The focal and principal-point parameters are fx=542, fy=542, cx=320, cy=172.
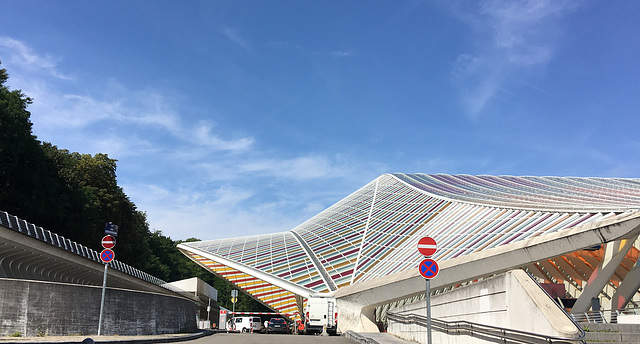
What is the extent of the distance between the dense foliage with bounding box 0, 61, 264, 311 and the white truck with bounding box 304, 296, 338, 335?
19.8 meters

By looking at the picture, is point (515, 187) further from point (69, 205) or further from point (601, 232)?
point (69, 205)

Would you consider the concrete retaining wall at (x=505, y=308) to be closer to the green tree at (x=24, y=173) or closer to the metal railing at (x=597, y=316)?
the metal railing at (x=597, y=316)

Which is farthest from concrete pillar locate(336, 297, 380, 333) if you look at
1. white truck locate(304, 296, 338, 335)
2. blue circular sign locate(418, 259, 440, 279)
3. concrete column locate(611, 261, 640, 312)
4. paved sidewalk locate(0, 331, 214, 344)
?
blue circular sign locate(418, 259, 440, 279)

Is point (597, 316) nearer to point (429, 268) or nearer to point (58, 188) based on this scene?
point (429, 268)

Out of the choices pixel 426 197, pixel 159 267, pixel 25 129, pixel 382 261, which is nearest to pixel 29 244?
pixel 25 129

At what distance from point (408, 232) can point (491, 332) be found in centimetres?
2800

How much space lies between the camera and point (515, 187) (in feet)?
153

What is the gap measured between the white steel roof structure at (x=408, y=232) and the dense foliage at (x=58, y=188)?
7.74 meters

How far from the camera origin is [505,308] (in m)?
11.7

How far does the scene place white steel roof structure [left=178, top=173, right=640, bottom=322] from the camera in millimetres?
28203

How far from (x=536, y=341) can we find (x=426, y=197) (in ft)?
126

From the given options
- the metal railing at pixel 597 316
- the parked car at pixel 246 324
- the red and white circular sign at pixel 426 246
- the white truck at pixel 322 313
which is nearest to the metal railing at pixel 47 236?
the white truck at pixel 322 313

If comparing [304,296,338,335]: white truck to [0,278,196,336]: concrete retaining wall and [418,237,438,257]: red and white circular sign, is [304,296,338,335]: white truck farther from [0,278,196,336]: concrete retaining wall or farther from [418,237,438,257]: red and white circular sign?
[418,237,438,257]: red and white circular sign

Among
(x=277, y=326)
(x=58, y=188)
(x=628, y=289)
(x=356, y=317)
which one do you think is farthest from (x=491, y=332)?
(x=58, y=188)
